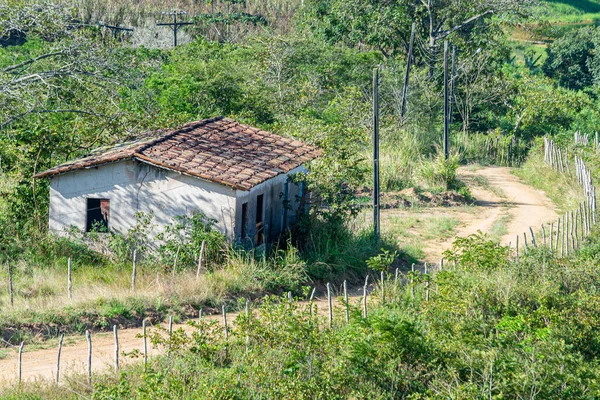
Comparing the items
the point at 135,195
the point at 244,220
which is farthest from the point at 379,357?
the point at 135,195

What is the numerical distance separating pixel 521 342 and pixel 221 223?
694 cm

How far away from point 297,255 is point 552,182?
14892 millimetres

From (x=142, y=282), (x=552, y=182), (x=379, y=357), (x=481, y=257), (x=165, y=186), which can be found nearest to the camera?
(x=379, y=357)

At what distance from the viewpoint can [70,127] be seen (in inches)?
752

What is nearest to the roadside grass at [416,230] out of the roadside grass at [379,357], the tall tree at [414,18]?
the roadside grass at [379,357]

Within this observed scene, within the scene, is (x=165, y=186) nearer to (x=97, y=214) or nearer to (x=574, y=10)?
(x=97, y=214)

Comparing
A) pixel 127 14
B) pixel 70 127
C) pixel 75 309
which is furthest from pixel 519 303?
pixel 127 14

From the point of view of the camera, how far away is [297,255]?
17.5 metres

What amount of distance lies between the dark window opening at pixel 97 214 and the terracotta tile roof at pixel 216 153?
773 millimetres

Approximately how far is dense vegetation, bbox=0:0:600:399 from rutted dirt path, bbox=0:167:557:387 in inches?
26.2

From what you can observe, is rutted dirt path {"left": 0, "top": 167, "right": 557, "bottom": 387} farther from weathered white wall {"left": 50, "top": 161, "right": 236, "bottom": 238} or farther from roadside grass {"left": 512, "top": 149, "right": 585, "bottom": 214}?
weathered white wall {"left": 50, "top": 161, "right": 236, "bottom": 238}

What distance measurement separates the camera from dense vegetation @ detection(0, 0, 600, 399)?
1059 centimetres

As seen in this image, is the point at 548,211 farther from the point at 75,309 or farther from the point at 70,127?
the point at 75,309

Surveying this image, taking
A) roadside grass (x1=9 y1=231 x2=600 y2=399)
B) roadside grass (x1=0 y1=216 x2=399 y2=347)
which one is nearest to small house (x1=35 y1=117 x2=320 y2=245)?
roadside grass (x1=0 y1=216 x2=399 y2=347)
